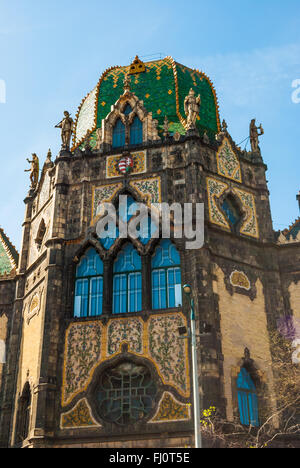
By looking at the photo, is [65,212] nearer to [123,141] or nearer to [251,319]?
[123,141]

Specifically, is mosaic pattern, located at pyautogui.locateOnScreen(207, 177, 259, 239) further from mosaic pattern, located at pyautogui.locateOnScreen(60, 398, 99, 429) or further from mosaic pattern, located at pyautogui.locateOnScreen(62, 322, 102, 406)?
mosaic pattern, located at pyautogui.locateOnScreen(60, 398, 99, 429)

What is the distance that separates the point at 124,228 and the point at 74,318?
4427 mm

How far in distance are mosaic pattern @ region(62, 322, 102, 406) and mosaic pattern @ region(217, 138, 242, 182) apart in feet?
31.4

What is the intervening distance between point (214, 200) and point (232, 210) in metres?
1.42

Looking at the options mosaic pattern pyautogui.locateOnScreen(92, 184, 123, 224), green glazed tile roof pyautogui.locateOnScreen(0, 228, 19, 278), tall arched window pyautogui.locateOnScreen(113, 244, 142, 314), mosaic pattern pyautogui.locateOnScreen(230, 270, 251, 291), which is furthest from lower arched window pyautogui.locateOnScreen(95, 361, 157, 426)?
green glazed tile roof pyautogui.locateOnScreen(0, 228, 19, 278)

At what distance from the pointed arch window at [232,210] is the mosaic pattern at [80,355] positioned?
7.91 metres

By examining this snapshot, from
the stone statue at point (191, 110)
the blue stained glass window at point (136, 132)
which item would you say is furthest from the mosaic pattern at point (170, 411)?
the stone statue at point (191, 110)

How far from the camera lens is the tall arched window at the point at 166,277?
24.5 metres

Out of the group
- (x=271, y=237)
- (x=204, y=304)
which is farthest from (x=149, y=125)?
(x=204, y=304)

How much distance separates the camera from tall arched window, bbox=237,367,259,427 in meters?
23.3

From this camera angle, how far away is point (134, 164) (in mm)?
27891

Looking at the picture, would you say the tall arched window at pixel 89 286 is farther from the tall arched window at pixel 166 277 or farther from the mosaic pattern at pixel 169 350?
the mosaic pattern at pixel 169 350

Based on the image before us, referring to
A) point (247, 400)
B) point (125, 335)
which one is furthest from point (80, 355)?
point (247, 400)

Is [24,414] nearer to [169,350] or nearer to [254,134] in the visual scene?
[169,350]
